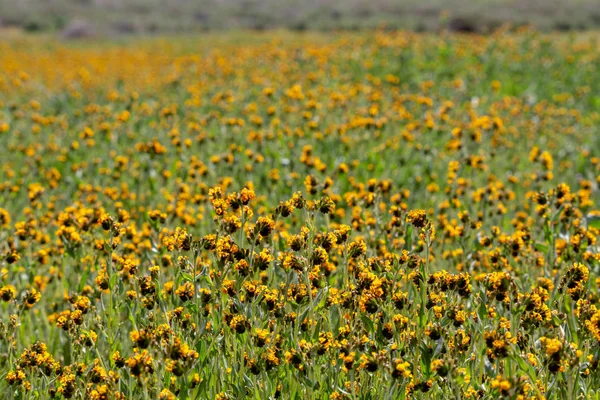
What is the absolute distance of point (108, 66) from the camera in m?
17.5

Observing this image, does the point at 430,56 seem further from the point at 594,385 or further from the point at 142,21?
the point at 142,21

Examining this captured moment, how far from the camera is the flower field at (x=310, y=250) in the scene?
9.80 ft

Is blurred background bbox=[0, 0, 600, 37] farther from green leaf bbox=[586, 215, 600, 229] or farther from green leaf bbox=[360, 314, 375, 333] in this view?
green leaf bbox=[360, 314, 375, 333]

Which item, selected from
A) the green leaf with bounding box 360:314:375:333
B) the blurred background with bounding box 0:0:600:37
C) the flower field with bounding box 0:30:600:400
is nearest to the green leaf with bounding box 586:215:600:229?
the flower field with bounding box 0:30:600:400

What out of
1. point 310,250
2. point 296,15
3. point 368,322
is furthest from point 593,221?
point 296,15

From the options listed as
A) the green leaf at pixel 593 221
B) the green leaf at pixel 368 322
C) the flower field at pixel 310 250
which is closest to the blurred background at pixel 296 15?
the flower field at pixel 310 250

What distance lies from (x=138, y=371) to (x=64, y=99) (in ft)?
35.2

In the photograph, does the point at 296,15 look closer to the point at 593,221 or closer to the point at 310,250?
the point at 593,221

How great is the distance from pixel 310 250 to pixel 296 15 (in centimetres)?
2844

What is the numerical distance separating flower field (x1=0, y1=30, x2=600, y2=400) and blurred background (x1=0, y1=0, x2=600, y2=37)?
1227 cm

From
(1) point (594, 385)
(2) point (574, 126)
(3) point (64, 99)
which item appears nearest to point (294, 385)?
(1) point (594, 385)

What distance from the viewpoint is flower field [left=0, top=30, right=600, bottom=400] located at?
2.99 meters

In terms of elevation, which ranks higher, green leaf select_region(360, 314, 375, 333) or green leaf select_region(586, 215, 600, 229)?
green leaf select_region(360, 314, 375, 333)

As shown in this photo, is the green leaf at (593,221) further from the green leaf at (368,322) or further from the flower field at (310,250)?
the green leaf at (368,322)
